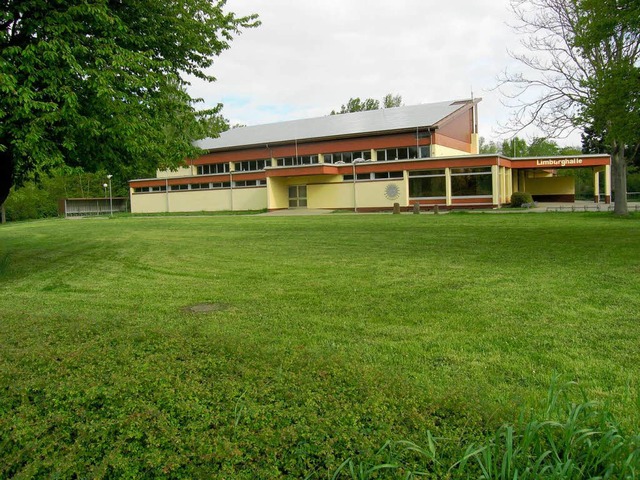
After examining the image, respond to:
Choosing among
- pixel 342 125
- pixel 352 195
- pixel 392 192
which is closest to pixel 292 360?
pixel 392 192

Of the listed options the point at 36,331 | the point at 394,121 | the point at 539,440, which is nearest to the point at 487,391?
the point at 539,440

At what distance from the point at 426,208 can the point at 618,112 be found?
25989mm

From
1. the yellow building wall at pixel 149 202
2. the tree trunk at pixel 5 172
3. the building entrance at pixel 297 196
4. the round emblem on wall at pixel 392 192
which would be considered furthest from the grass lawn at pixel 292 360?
the yellow building wall at pixel 149 202

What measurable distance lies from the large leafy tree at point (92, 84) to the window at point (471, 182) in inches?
1115

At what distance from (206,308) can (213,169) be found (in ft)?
156

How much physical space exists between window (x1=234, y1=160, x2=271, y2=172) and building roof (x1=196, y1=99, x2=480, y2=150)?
69.7 inches

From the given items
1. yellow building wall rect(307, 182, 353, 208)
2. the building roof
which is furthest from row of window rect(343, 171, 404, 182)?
the building roof

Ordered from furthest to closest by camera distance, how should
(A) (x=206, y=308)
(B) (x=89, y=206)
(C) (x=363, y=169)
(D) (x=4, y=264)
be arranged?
(B) (x=89, y=206) < (C) (x=363, y=169) < (D) (x=4, y=264) < (A) (x=206, y=308)

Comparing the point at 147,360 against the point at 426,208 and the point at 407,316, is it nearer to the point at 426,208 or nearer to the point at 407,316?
the point at 407,316

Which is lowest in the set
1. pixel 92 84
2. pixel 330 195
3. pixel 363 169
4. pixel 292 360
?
pixel 292 360

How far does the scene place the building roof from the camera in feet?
145

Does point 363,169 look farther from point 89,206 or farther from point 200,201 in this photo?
point 89,206

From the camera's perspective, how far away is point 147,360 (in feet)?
14.7

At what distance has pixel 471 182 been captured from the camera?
37562mm
